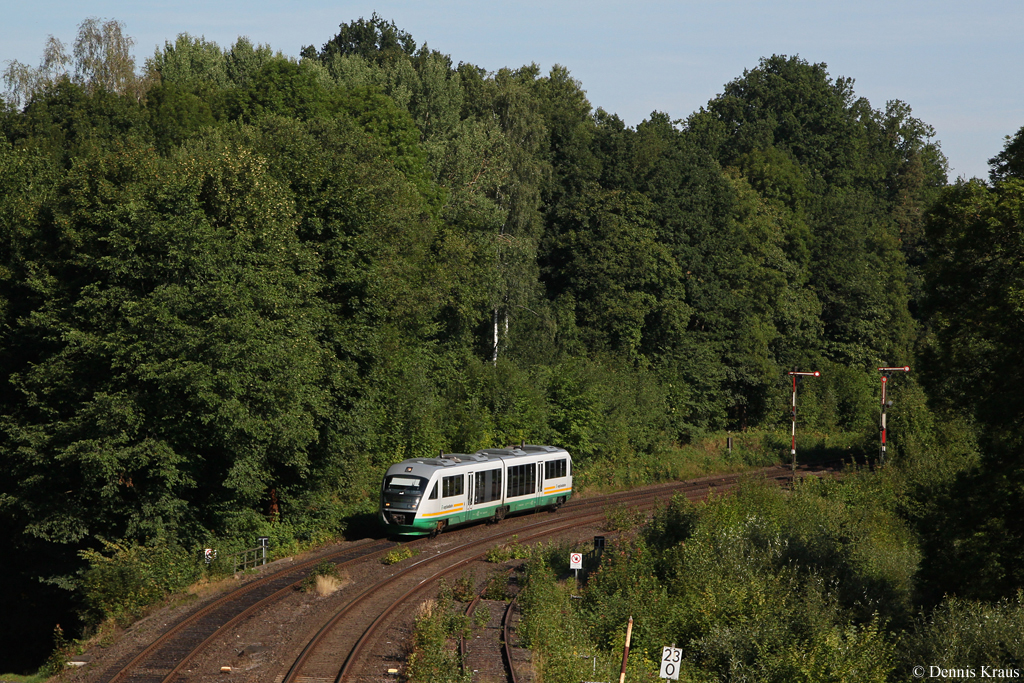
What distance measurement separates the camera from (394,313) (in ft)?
Answer: 127

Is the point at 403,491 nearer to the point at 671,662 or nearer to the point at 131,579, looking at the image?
the point at 131,579

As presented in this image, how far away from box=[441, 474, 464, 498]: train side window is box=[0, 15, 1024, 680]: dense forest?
14.5 ft

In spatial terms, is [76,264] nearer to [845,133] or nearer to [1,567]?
[1,567]

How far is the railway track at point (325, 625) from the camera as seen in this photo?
59.4 ft

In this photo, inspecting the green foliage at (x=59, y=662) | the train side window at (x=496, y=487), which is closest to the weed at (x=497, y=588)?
the train side window at (x=496, y=487)

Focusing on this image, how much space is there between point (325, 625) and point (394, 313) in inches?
766

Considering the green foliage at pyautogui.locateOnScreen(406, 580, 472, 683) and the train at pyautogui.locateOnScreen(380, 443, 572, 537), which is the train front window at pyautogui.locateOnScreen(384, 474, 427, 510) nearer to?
the train at pyautogui.locateOnScreen(380, 443, 572, 537)

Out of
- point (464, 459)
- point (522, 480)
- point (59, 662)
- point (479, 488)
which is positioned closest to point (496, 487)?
point (479, 488)

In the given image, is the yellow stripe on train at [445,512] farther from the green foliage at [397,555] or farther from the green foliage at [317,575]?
the green foliage at [317,575]

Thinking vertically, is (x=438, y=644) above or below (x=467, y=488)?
below

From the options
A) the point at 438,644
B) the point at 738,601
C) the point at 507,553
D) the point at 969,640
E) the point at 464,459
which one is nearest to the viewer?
the point at 969,640

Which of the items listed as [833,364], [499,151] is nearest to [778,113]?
[833,364]

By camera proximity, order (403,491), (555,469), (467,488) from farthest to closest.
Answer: (555,469) → (467,488) → (403,491)

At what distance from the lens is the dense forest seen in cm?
2377
